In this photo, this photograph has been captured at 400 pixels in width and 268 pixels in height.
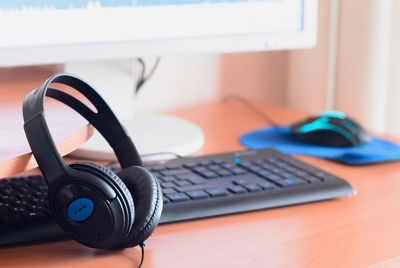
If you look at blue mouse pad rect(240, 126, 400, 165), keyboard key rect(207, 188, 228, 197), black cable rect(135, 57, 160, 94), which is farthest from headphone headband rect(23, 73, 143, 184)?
black cable rect(135, 57, 160, 94)

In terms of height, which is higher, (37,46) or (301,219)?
(37,46)

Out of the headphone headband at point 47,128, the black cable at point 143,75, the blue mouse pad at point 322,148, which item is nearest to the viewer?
the headphone headband at point 47,128

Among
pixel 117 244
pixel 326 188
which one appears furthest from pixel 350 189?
pixel 117 244

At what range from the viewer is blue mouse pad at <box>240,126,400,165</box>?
2.77 feet

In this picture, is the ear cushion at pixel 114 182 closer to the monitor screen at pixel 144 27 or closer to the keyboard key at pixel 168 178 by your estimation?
the keyboard key at pixel 168 178

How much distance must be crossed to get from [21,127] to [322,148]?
478 millimetres

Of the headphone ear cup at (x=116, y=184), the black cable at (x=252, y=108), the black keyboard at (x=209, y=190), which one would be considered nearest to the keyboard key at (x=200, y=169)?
the black keyboard at (x=209, y=190)

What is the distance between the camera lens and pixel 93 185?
1.61 ft

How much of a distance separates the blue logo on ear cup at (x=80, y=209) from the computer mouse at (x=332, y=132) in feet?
1.67

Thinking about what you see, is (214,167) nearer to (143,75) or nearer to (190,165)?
(190,165)

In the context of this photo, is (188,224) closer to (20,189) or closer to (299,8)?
(20,189)

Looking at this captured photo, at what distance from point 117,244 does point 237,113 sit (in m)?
0.65

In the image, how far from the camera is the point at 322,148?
911 mm

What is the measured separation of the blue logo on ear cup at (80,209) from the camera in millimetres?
497
